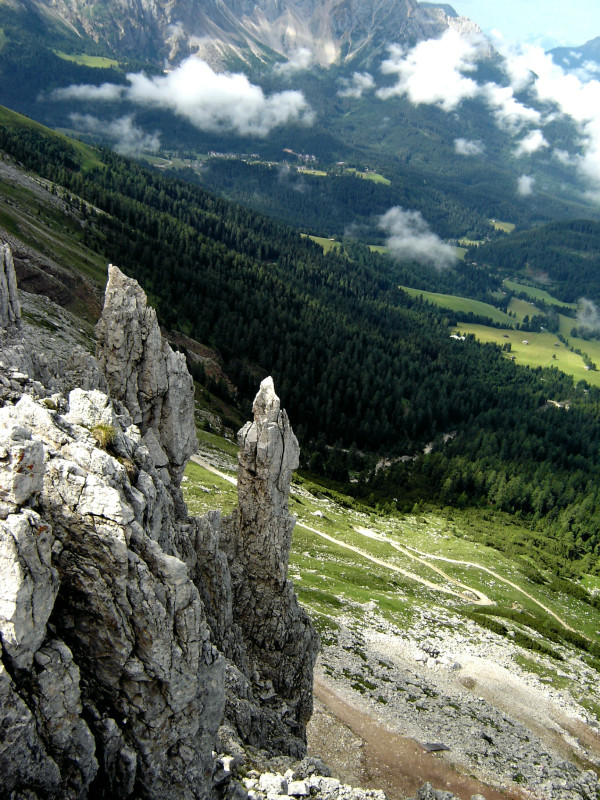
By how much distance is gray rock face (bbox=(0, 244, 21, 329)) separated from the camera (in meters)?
32.2

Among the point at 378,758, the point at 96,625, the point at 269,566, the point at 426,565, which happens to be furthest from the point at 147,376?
the point at 426,565

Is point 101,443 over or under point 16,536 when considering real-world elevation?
over

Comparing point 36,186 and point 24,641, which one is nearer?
point 24,641

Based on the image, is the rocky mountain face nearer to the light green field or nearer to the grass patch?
the light green field

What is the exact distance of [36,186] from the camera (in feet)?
550

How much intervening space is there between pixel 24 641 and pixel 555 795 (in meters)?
42.5

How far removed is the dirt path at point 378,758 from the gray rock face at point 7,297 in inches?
1372

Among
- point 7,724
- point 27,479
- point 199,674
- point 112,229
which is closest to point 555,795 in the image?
point 199,674

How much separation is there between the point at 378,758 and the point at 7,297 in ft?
132

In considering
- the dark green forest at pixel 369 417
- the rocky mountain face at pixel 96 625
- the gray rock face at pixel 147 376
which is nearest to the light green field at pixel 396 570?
the dark green forest at pixel 369 417

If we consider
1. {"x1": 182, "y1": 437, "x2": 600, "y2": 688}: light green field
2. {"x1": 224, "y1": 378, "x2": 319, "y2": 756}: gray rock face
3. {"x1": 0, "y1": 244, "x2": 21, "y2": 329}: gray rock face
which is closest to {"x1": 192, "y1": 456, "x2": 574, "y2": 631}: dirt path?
{"x1": 182, "y1": 437, "x2": 600, "y2": 688}: light green field

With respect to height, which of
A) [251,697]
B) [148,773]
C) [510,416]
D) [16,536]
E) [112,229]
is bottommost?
[251,697]

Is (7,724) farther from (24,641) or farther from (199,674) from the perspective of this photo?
(199,674)

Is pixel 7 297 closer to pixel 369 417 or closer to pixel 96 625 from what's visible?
pixel 96 625
